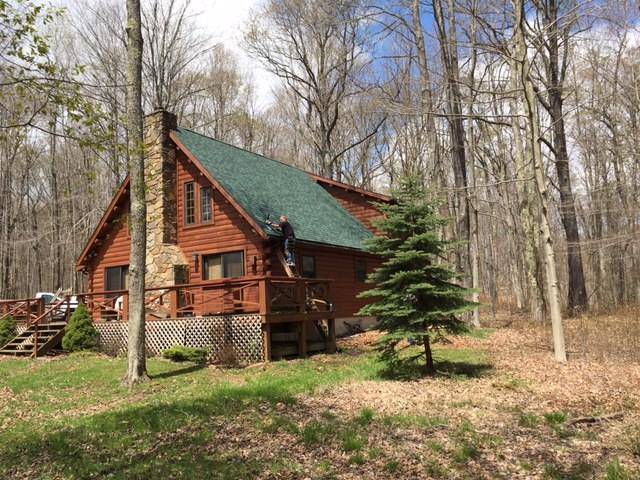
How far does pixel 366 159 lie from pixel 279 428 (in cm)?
3032

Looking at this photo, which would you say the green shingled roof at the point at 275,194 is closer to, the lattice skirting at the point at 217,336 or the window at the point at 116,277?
the lattice skirting at the point at 217,336

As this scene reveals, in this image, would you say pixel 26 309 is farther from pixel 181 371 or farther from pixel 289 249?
pixel 289 249

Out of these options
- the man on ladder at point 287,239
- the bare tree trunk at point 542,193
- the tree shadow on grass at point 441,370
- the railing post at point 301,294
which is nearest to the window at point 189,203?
the man on ladder at point 287,239

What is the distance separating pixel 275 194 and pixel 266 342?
306 inches

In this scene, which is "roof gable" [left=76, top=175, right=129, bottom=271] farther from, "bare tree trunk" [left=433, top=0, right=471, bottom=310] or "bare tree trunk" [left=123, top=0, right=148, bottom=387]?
"bare tree trunk" [left=433, top=0, right=471, bottom=310]

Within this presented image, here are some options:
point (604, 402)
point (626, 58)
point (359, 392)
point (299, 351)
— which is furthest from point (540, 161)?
point (626, 58)

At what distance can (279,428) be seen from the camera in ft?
22.8

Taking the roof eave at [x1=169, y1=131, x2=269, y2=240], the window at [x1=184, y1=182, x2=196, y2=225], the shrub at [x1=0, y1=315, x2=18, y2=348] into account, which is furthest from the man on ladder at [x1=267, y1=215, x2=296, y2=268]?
the shrub at [x1=0, y1=315, x2=18, y2=348]

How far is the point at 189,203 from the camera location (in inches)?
715

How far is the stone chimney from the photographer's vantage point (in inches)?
680

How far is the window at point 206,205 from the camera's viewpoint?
1758 centimetres

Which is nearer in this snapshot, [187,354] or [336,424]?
[336,424]

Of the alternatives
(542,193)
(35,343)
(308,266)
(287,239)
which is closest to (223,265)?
(287,239)

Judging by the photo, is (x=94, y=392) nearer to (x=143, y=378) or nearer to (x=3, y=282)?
(x=143, y=378)
